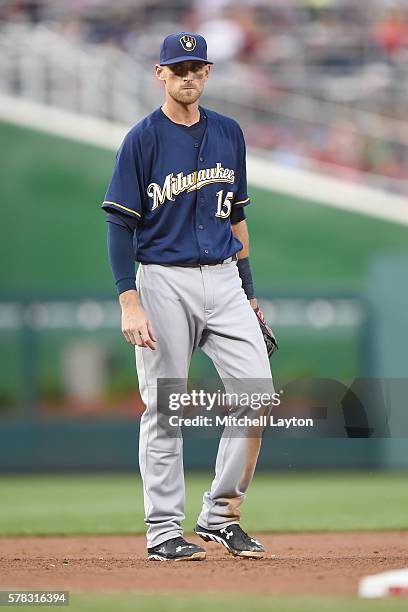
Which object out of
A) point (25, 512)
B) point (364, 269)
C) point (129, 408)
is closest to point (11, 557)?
point (25, 512)

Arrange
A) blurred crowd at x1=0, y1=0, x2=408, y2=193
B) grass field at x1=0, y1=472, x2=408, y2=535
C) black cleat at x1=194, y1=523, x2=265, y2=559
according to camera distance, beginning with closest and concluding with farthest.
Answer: black cleat at x1=194, y1=523, x2=265, y2=559, grass field at x1=0, y1=472, x2=408, y2=535, blurred crowd at x1=0, y1=0, x2=408, y2=193

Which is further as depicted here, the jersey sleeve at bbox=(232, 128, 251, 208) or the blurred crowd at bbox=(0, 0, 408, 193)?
the blurred crowd at bbox=(0, 0, 408, 193)

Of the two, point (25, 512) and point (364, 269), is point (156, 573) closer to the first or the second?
point (25, 512)

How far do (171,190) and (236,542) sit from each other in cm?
143

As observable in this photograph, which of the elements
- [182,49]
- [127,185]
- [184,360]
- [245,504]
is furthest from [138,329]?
[245,504]

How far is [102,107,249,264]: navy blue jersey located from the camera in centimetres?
473

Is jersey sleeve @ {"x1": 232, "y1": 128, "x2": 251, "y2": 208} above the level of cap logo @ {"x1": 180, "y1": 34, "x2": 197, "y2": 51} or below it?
below

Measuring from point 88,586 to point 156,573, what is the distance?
368 millimetres

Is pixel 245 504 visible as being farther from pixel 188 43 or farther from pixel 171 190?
pixel 188 43

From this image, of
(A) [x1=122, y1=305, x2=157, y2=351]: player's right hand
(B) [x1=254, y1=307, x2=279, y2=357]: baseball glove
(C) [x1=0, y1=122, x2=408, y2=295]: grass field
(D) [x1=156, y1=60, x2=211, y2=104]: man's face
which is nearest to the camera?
(A) [x1=122, y1=305, x2=157, y2=351]: player's right hand

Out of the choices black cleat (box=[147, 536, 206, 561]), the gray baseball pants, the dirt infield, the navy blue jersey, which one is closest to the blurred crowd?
the dirt infield

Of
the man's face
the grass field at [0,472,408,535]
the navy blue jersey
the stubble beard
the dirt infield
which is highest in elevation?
the man's face

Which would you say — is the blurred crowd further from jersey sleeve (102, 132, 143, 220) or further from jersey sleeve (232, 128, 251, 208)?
jersey sleeve (102, 132, 143, 220)

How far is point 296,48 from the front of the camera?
14.0 meters
